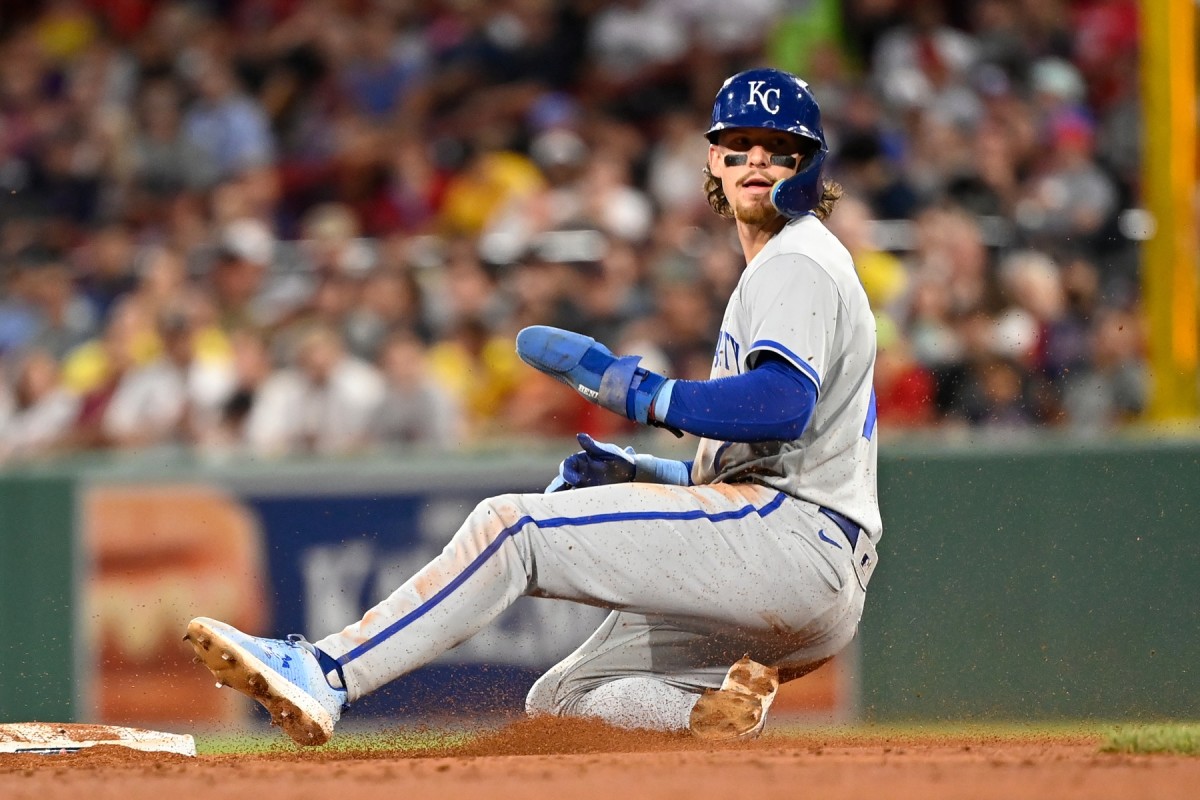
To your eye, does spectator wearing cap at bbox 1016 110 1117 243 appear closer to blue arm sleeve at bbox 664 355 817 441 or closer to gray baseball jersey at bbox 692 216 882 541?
gray baseball jersey at bbox 692 216 882 541

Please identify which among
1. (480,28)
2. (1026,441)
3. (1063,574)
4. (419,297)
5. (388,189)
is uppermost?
(480,28)

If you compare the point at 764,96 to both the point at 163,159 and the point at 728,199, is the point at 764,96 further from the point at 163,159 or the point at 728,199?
the point at 163,159

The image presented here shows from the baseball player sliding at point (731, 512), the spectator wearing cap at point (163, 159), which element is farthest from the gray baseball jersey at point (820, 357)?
the spectator wearing cap at point (163, 159)

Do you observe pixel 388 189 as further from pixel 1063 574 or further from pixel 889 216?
pixel 1063 574

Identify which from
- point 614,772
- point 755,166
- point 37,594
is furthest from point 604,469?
point 37,594

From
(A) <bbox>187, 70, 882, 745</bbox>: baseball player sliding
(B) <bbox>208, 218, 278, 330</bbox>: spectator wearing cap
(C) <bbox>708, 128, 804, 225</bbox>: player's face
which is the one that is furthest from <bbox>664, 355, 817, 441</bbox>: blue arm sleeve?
(B) <bbox>208, 218, 278, 330</bbox>: spectator wearing cap

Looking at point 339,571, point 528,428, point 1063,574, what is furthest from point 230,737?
point 1063,574
